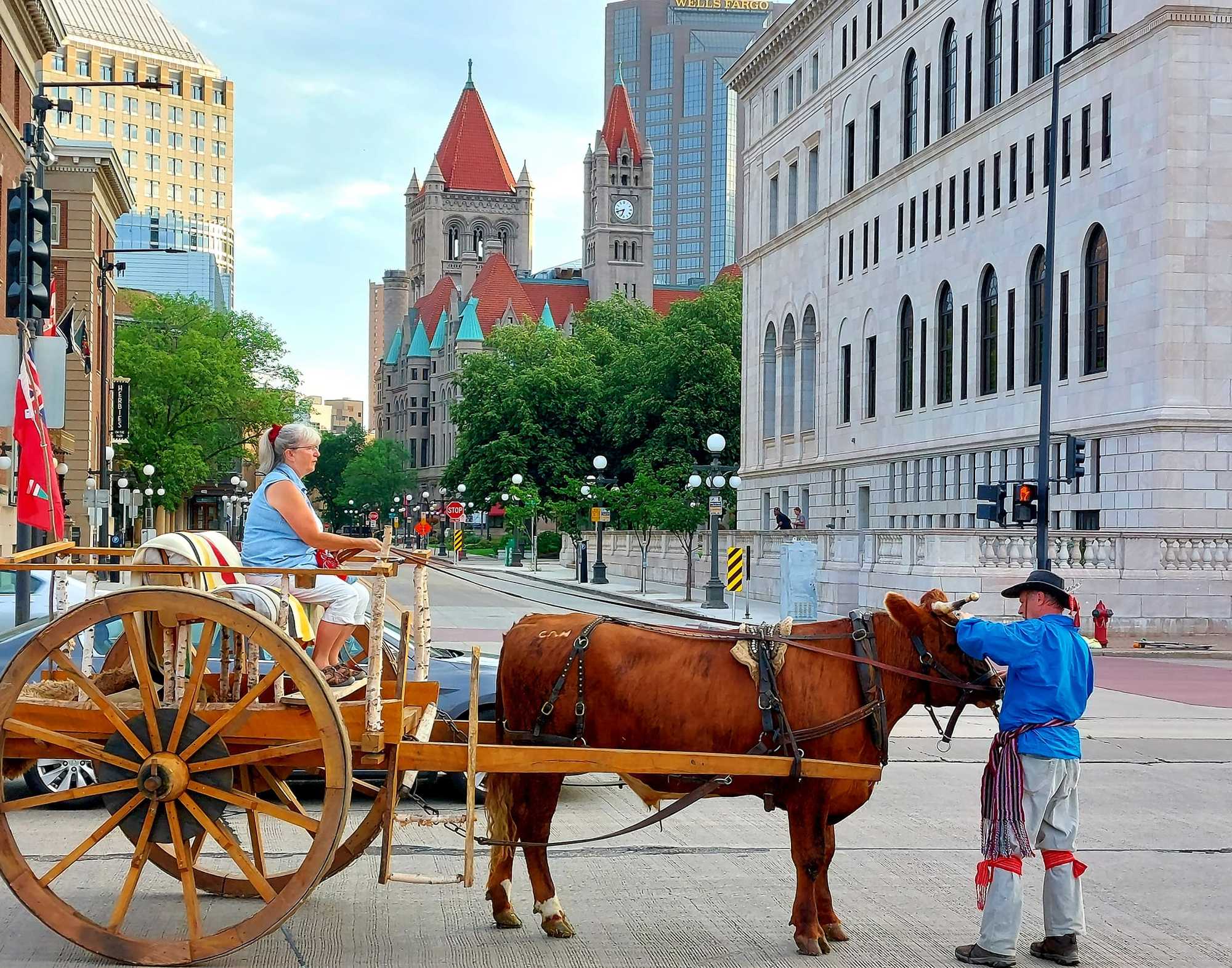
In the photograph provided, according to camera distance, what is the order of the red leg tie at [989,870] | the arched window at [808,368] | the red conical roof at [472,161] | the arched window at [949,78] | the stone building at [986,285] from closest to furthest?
the red leg tie at [989,870]
the stone building at [986,285]
the arched window at [949,78]
the arched window at [808,368]
the red conical roof at [472,161]

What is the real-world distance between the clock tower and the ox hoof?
15724cm

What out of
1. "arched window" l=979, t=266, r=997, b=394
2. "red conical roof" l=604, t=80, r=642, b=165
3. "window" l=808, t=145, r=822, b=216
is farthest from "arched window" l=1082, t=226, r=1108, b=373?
"red conical roof" l=604, t=80, r=642, b=165

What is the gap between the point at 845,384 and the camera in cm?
6053

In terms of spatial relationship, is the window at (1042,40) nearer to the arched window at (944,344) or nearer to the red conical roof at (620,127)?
the arched window at (944,344)

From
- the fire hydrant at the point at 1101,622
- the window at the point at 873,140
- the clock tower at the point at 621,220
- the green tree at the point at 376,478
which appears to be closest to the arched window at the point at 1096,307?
the fire hydrant at the point at 1101,622

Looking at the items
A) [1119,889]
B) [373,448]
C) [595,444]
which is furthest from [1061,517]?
[373,448]

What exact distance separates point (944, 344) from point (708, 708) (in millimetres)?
45724

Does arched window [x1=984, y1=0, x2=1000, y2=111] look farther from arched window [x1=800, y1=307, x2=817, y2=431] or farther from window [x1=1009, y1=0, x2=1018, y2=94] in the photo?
arched window [x1=800, y1=307, x2=817, y2=431]

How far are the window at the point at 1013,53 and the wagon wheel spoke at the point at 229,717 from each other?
1713 inches

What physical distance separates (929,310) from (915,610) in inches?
1805

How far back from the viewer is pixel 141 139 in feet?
552

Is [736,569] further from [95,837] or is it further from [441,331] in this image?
[441,331]

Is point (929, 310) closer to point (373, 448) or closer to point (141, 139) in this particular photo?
point (373, 448)

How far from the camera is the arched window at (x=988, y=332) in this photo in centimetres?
4694
